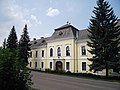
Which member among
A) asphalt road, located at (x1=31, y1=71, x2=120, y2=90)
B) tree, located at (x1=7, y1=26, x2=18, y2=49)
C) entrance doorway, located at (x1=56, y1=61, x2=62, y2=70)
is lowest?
asphalt road, located at (x1=31, y1=71, x2=120, y2=90)

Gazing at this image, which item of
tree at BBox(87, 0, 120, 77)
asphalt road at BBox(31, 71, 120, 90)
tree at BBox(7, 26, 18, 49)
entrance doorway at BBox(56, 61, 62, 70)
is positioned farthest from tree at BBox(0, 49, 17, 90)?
tree at BBox(7, 26, 18, 49)

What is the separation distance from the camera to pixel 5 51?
754cm

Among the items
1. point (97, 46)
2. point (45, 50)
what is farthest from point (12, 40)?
point (97, 46)

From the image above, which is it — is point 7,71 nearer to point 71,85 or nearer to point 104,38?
point 71,85

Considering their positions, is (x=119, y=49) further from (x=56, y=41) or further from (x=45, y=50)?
(x=45, y=50)

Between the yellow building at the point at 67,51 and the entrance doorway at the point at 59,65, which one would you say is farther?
the entrance doorway at the point at 59,65

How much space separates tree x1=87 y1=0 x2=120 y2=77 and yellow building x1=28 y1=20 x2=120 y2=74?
253 inches

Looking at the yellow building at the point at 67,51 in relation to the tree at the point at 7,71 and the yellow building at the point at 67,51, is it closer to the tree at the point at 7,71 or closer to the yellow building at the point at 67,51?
the yellow building at the point at 67,51

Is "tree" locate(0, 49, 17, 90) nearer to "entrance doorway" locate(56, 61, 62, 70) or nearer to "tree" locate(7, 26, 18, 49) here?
"entrance doorway" locate(56, 61, 62, 70)

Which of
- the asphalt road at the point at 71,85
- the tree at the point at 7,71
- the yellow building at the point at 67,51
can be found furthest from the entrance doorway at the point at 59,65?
the tree at the point at 7,71

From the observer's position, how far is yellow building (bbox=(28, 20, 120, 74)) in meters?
35.0

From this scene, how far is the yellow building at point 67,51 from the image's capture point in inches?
1379

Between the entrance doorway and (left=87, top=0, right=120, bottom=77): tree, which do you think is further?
the entrance doorway

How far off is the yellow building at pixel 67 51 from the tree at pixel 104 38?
6.44m
